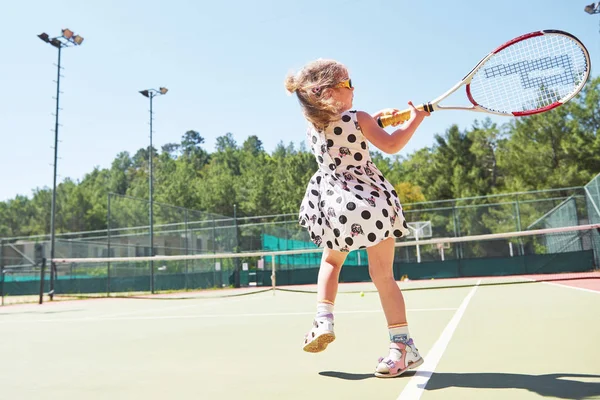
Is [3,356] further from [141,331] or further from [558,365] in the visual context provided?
[558,365]

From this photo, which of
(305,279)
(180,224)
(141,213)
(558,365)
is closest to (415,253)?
(305,279)

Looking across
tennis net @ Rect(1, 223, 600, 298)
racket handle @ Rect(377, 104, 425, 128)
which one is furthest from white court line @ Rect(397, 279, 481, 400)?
tennis net @ Rect(1, 223, 600, 298)

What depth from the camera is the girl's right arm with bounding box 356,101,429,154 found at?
7.09ft

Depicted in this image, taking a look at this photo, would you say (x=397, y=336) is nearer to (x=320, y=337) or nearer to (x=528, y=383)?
(x=320, y=337)

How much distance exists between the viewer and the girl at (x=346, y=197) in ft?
6.94

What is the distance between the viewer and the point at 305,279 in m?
19.7

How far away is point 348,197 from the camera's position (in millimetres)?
2164

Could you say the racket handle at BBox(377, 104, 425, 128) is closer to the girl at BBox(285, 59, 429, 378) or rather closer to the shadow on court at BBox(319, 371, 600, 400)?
the girl at BBox(285, 59, 429, 378)

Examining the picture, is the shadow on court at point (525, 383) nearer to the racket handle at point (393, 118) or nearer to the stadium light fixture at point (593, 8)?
the racket handle at point (393, 118)

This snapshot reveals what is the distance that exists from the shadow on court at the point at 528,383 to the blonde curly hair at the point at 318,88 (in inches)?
43.9

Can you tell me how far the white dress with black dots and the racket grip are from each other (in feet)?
0.46

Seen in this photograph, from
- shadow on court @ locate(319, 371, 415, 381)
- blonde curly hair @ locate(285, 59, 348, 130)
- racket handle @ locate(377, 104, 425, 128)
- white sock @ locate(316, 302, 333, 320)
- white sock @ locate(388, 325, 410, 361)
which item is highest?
blonde curly hair @ locate(285, 59, 348, 130)

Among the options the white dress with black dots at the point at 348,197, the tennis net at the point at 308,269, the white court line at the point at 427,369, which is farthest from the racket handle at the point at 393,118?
the tennis net at the point at 308,269

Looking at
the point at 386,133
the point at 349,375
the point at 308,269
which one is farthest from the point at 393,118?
the point at 308,269
